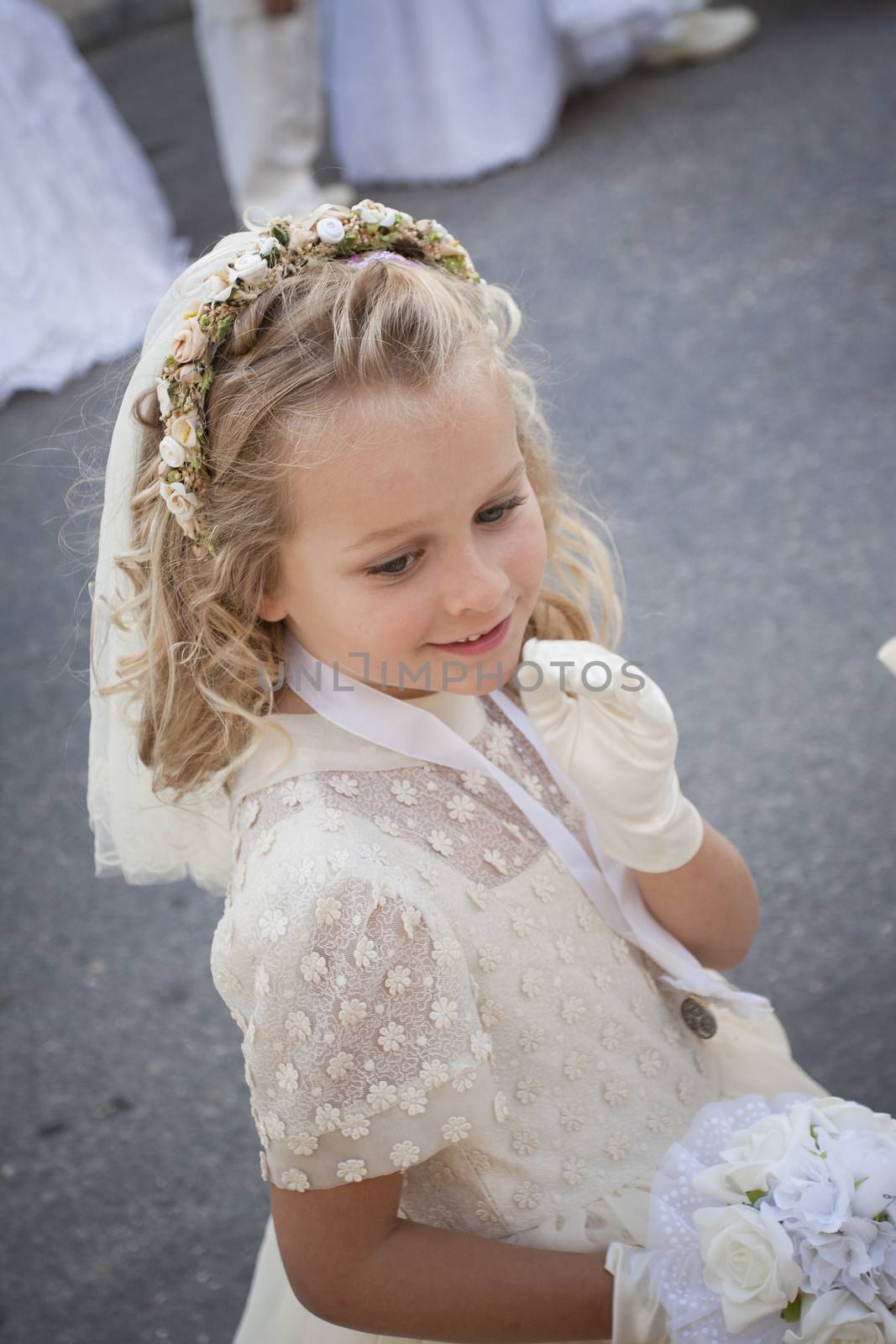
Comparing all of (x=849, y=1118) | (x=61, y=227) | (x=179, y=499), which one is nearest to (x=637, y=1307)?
(x=849, y=1118)

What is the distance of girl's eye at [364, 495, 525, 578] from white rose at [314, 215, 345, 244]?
0.28 meters

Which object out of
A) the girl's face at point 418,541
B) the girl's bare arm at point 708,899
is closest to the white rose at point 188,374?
the girl's face at point 418,541

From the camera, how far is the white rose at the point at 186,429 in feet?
3.67

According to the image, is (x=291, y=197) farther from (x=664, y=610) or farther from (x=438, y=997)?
(x=438, y=997)

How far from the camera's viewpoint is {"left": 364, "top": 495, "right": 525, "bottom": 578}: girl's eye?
1104mm

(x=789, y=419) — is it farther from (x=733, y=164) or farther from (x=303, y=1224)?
(x=303, y=1224)

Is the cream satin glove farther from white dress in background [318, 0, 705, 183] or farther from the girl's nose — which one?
white dress in background [318, 0, 705, 183]

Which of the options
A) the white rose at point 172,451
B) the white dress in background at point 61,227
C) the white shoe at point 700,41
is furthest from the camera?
the white shoe at point 700,41

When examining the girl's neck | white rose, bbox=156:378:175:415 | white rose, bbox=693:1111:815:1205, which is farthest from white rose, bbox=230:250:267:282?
white rose, bbox=693:1111:815:1205

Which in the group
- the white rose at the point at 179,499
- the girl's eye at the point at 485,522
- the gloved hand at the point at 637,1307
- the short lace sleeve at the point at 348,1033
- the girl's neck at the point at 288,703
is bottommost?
the gloved hand at the point at 637,1307

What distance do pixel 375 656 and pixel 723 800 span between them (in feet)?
4.61

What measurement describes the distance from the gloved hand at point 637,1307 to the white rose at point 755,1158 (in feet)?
0.25

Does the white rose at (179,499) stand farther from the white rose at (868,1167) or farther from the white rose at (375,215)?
the white rose at (868,1167)

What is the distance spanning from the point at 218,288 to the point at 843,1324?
3.18ft
